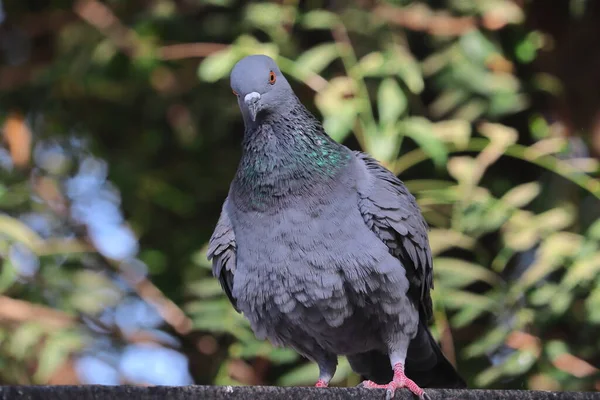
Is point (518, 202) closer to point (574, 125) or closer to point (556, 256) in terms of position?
point (556, 256)

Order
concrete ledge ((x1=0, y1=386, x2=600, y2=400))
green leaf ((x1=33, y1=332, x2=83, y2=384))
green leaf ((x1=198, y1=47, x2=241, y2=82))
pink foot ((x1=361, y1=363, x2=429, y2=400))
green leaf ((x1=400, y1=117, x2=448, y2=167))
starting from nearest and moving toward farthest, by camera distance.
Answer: concrete ledge ((x1=0, y1=386, x2=600, y2=400)), pink foot ((x1=361, y1=363, x2=429, y2=400)), green leaf ((x1=400, y1=117, x2=448, y2=167)), green leaf ((x1=198, y1=47, x2=241, y2=82)), green leaf ((x1=33, y1=332, x2=83, y2=384))

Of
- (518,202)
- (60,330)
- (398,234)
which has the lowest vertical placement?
(60,330)

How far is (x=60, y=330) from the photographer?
4.75m

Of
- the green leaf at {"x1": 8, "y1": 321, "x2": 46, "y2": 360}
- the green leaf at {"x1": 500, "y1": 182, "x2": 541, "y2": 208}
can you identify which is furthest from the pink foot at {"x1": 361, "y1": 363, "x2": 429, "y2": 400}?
the green leaf at {"x1": 8, "y1": 321, "x2": 46, "y2": 360}

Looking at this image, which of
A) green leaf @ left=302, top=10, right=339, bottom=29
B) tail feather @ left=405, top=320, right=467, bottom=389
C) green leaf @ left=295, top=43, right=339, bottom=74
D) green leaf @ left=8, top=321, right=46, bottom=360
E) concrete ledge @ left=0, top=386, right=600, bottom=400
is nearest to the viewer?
concrete ledge @ left=0, top=386, right=600, bottom=400

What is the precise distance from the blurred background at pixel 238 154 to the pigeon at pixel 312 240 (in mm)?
823

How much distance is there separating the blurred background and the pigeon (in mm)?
823

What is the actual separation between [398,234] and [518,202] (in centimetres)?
136

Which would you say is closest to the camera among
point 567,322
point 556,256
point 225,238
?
point 225,238

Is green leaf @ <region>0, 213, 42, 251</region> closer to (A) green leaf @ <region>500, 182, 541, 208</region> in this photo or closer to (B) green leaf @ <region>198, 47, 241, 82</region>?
(B) green leaf @ <region>198, 47, 241, 82</region>

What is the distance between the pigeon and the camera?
3.04 metres

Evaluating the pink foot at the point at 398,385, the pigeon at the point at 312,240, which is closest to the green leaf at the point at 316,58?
the pigeon at the point at 312,240

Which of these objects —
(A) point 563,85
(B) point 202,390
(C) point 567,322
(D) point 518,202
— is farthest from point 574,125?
(B) point 202,390

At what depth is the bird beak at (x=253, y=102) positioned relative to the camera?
3.10 metres
